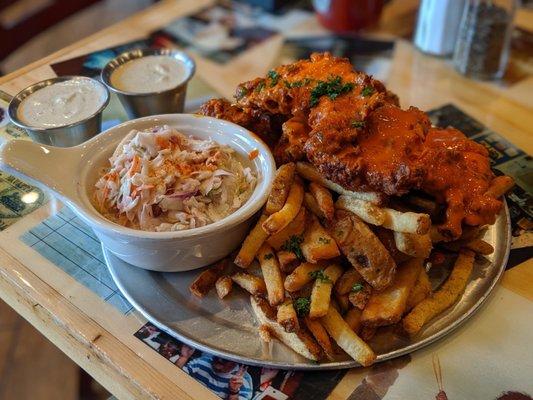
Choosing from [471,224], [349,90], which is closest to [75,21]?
[349,90]

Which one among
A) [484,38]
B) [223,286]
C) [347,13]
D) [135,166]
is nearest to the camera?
[223,286]

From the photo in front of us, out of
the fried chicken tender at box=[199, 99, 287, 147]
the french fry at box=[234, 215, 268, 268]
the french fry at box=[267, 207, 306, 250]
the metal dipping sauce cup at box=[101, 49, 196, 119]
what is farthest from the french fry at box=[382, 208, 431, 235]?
the metal dipping sauce cup at box=[101, 49, 196, 119]

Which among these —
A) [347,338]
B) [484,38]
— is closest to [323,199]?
[347,338]

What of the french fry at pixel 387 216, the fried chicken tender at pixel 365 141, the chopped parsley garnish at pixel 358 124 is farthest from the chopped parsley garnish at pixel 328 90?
the french fry at pixel 387 216

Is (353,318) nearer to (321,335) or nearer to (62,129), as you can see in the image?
(321,335)

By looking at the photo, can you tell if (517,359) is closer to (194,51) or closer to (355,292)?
(355,292)
